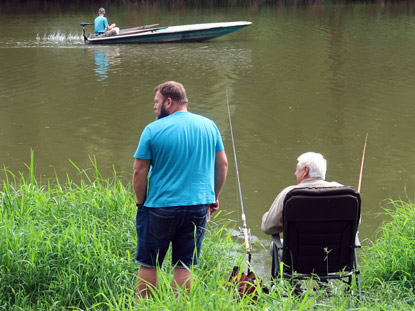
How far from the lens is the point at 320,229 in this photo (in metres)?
3.91

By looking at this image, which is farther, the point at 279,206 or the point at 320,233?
the point at 279,206

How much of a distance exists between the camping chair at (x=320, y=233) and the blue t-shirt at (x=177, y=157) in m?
0.56

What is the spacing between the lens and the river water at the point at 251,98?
816 centimetres

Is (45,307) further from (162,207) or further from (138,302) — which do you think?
(162,207)

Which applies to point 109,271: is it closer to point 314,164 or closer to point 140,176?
point 140,176

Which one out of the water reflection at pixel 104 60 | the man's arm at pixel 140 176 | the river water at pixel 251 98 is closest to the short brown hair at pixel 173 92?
the man's arm at pixel 140 176

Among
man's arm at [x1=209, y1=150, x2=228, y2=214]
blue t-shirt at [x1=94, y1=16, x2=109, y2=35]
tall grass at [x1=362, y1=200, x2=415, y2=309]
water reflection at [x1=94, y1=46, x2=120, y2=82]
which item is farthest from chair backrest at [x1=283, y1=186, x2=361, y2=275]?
blue t-shirt at [x1=94, y1=16, x2=109, y2=35]

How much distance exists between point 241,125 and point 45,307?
6.94 m

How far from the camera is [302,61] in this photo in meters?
16.4

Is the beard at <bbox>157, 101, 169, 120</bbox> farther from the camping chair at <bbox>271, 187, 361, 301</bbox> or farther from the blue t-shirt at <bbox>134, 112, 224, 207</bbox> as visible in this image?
the camping chair at <bbox>271, 187, 361, 301</bbox>

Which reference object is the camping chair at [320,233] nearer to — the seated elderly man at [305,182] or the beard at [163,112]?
the seated elderly man at [305,182]

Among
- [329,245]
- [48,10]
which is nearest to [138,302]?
[329,245]

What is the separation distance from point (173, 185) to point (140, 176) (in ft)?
0.66

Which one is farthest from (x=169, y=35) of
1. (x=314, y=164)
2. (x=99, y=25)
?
(x=314, y=164)
